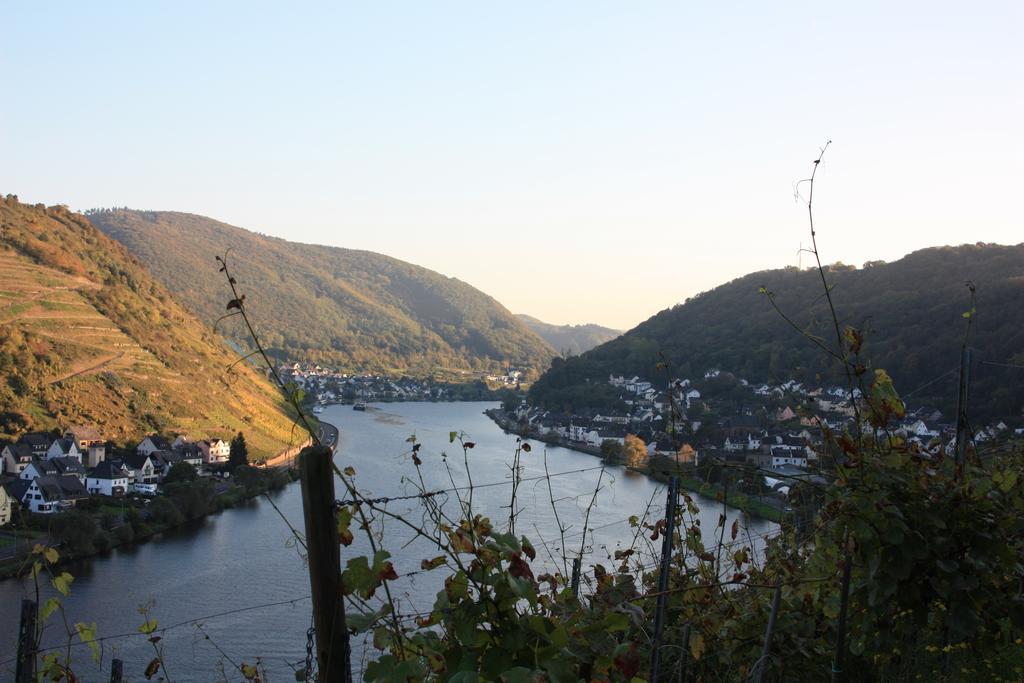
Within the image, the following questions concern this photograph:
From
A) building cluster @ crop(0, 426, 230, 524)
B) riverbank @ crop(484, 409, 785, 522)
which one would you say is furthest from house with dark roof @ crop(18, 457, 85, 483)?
riverbank @ crop(484, 409, 785, 522)

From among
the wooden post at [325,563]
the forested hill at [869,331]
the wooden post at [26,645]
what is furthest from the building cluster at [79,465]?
the wooden post at [325,563]

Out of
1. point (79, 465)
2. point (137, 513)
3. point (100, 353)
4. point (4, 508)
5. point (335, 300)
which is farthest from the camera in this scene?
point (335, 300)

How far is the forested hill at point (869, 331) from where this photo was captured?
15852 millimetres

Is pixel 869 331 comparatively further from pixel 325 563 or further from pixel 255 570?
pixel 255 570

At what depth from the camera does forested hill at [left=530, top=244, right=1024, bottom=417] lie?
15852mm

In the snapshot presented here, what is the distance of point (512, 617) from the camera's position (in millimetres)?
1187

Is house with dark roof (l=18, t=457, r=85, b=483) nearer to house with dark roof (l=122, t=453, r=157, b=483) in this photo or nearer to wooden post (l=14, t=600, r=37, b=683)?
house with dark roof (l=122, t=453, r=157, b=483)

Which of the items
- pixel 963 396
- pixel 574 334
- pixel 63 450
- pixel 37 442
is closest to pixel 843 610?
pixel 963 396

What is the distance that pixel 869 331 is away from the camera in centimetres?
209

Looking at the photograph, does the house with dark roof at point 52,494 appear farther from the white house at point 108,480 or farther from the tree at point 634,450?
the tree at point 634,450

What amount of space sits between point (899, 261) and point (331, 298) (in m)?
79.6

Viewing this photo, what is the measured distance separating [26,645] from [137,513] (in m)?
15.7

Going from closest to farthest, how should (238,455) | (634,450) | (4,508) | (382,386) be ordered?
1. (634,450)
2. (4,508)
3. (238,455)
4. (382,386)

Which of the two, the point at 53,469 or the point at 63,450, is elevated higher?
the point at 63,450
